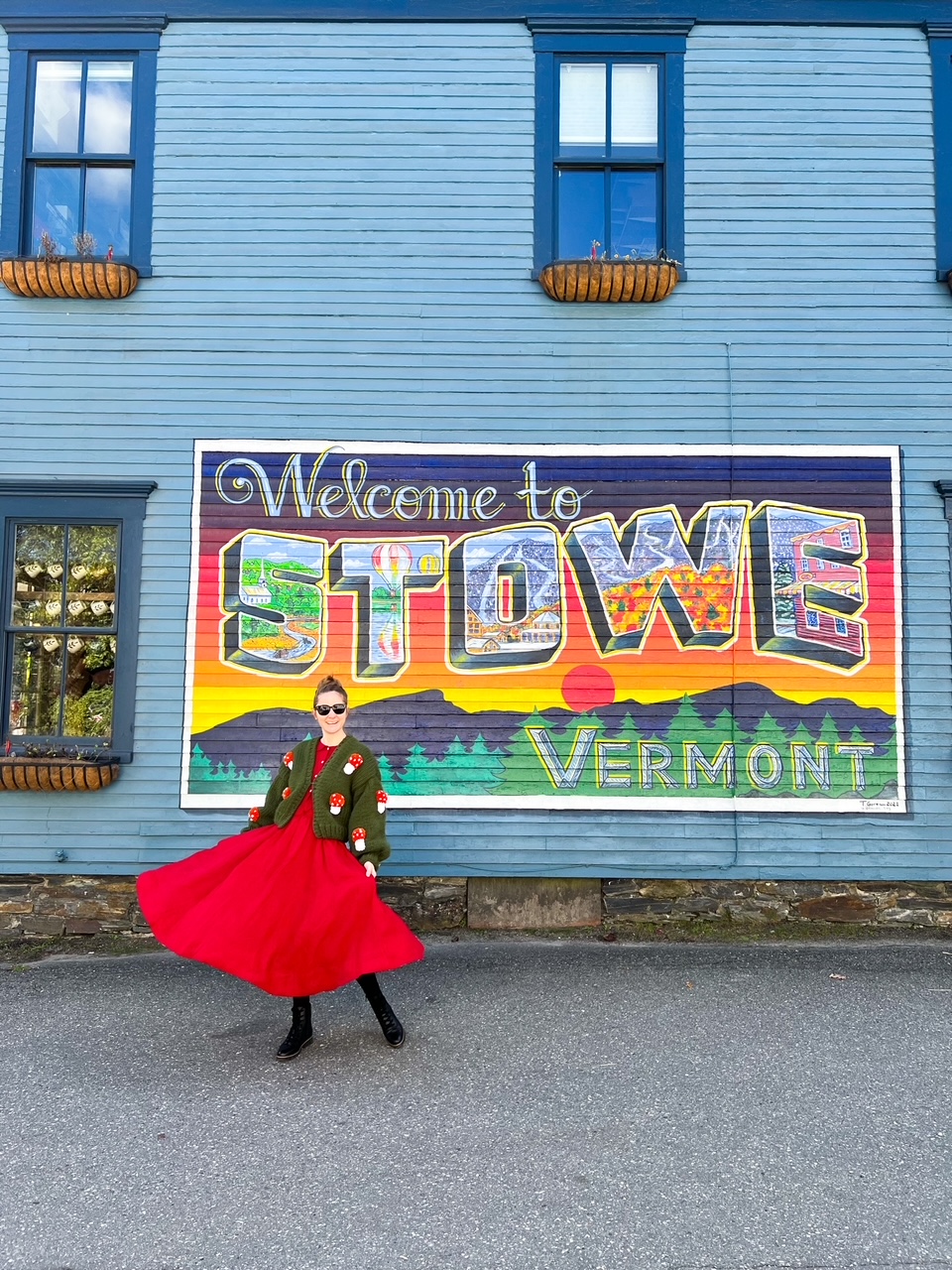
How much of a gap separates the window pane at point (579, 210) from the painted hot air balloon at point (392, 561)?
2.55 m

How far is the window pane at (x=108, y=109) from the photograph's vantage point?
21.6ft

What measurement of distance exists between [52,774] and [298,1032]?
279 cm

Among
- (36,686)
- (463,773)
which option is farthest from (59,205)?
(463,773)

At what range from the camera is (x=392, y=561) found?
20.7ft

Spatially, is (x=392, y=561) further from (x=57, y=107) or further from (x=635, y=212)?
(x=57, y=107)

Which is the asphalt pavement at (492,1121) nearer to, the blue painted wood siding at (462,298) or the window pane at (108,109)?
the blue painted wood siding at (462,298)

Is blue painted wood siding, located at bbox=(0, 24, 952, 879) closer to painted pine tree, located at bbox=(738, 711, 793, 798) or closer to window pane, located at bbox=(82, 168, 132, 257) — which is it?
window pane, located at bbox=(82, 168, 132, 257)

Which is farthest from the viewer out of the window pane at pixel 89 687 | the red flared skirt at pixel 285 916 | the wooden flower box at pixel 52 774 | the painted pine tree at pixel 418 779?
the window pane at pixel 89 687

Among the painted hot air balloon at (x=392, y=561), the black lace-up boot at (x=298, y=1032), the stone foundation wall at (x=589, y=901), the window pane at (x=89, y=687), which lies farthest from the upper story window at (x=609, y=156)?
the black lace-up boot at (x=298, y=1032)

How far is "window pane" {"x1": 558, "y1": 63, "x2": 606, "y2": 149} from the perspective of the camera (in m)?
6.57

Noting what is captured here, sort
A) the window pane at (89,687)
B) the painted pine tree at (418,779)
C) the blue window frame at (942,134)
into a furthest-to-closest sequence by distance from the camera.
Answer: the blue window frame at (942,134) → the window pane at (89,687) → the painted pine tree at (418,779)

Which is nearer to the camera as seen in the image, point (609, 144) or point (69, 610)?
point (69, 610)

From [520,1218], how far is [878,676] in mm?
4494

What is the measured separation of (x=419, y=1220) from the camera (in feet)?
10.3
